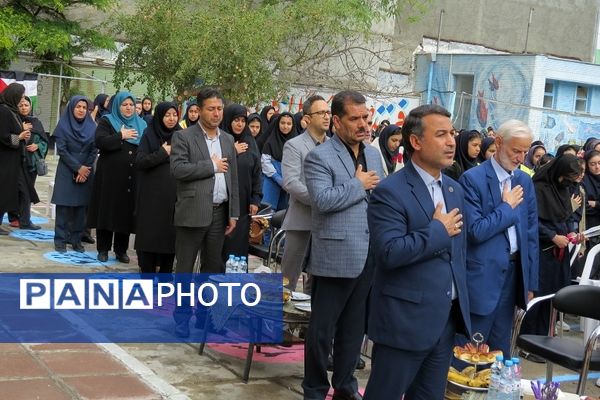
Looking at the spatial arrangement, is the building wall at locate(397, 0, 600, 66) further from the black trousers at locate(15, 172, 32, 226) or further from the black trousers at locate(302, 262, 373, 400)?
the black trousers at locate(302, 262, 373, 400)

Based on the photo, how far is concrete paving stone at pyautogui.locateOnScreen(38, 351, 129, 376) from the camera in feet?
18.0

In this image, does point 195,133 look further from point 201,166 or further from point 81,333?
point 81,333

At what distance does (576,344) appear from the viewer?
16.9 ft

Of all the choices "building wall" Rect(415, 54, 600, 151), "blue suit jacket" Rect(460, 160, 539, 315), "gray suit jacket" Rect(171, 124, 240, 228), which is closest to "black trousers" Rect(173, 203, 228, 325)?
"gray suit jacket" Rect(171, 124, 240, 228)

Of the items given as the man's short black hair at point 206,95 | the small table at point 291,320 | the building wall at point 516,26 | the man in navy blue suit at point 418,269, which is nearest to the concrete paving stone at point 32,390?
the small table at point 291,320

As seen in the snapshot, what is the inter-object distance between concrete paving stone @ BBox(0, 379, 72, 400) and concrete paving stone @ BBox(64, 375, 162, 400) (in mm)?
112

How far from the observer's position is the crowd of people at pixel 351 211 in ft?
12.7

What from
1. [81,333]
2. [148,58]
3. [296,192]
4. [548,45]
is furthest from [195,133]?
[548,45]

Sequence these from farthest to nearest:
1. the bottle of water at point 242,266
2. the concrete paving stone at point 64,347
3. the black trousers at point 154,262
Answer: the black trousers at point 154,262
the bottle of water at point 242,266
the concrete paving stone at point 64,347

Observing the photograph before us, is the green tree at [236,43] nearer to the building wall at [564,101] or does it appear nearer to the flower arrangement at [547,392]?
the building wall at [564,101]

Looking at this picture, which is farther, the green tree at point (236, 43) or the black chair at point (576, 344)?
the green tree at point (236, 43)

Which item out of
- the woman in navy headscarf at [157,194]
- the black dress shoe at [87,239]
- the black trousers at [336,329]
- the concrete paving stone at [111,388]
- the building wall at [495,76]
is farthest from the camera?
the building wall at [495,76]

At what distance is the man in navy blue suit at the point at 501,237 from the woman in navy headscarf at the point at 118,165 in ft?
15.0

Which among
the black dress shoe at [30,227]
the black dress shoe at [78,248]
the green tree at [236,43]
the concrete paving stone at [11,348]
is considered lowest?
the concrete paving stone at [11,348]
